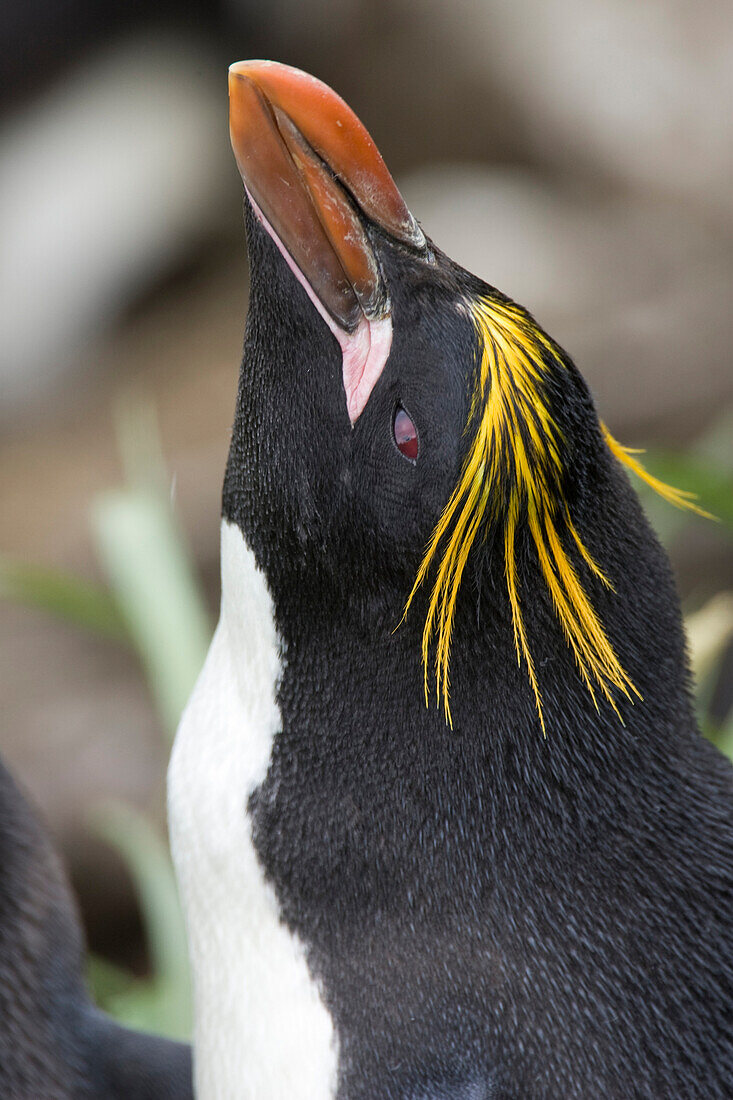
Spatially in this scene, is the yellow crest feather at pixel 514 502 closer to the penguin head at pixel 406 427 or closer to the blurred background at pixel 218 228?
the penguin head at pixel 406 427

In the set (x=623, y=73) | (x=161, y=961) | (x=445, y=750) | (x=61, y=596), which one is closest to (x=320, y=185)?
(x=445, y=750)

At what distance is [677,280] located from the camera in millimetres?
3156

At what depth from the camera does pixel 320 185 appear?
0.85 m

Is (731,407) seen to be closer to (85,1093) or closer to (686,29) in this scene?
(686,29)

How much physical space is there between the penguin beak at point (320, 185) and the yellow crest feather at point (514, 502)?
0.27 ft

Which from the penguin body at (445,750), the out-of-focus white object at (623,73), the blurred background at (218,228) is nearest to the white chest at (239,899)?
the penguin body at (445,750)

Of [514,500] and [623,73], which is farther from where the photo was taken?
[623,73]

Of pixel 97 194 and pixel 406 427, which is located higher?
pixel 97 194

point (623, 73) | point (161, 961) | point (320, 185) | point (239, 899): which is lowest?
point (161, 961)

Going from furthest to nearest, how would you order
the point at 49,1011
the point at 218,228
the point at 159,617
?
the point at 218,228, the point at 159,617, the point at 49,1011

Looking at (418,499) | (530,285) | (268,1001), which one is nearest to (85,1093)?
(268,1001)

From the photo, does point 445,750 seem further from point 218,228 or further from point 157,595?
point 218,228

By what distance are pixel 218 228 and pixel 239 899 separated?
10.5 feet

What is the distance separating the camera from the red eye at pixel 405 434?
84 cm
